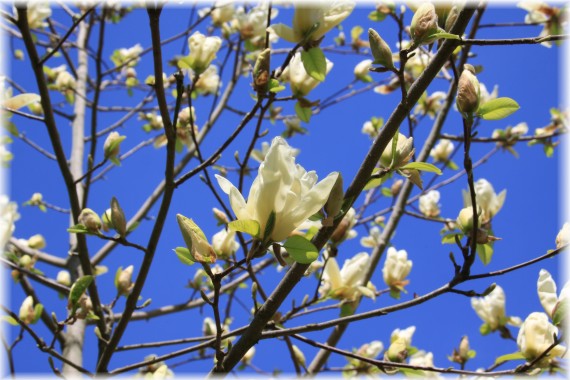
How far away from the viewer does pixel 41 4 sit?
85.3 inches

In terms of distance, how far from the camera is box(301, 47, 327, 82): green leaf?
3.60ft

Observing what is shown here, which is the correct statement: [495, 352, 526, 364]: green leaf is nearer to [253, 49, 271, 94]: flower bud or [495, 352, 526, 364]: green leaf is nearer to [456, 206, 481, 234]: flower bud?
[456, 206, 481, 234]: flower bud

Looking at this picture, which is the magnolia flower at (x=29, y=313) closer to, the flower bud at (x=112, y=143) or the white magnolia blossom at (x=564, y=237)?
the flower bud at (x=112, y=143)

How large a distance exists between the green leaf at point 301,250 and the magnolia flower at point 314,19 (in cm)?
50

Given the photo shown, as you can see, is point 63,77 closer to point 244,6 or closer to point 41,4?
point 41,4

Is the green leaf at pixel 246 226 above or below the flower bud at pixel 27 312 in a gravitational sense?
above

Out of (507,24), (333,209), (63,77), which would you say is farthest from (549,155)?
(63,77)

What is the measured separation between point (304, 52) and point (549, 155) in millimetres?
1764

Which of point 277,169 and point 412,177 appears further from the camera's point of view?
point 412,177

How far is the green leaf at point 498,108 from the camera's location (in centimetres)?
91

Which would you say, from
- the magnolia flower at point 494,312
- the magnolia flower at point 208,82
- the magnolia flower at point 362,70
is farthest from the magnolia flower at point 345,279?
the magnolia flower at point 208,82

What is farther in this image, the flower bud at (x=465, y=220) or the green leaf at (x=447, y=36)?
the flower bud at (x=465, y=220)

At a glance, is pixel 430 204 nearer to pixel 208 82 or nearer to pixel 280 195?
pixel 208 82

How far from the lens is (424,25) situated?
0.88m
